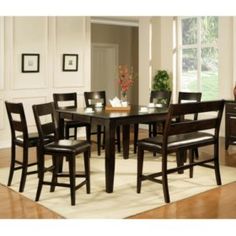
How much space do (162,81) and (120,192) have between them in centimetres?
425

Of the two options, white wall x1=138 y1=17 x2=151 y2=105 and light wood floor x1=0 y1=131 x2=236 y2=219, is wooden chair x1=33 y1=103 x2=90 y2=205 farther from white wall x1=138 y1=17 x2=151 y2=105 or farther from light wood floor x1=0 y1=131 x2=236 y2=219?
white wall x1=138 y1=17 x2=151 y2=105

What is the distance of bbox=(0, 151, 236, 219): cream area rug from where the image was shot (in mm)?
3098

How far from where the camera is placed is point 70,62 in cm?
673

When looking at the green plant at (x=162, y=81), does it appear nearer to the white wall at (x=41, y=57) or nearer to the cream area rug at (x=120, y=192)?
the white wall at (x=41, y=57)

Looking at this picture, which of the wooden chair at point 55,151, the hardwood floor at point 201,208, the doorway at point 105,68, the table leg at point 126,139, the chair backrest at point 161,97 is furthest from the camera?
the doorway at point 105,68

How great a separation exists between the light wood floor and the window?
3725mm

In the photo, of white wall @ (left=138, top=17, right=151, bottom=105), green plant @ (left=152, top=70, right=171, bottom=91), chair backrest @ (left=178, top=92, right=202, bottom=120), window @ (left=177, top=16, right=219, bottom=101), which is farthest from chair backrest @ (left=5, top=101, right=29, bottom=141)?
white wall @ (left=138, top=17, right=151, bottom=105)

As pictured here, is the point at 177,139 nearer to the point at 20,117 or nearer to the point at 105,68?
the point at 20,117

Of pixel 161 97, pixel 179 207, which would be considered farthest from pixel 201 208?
pixel 161 97

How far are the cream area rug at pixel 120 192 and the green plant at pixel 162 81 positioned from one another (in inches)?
119

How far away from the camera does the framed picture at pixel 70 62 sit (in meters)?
6.65

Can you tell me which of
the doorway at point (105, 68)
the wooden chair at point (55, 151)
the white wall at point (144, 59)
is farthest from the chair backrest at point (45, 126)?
the doorway at point (105, 68)

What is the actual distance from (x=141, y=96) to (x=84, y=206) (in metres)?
5.16
